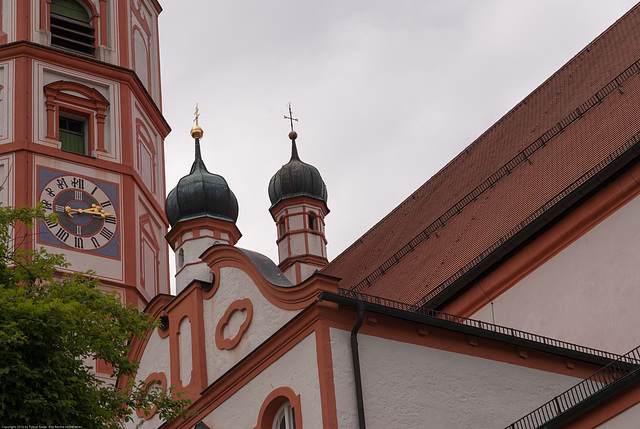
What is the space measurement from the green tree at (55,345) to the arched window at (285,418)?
138cm

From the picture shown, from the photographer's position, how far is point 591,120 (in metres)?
20.2

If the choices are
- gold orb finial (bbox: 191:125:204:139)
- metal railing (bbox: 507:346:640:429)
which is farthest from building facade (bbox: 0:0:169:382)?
metal railing (bbox: 507:346:640:429)

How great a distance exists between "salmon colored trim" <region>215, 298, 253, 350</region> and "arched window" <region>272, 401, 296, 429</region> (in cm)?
143

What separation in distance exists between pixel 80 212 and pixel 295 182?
7.88 meters

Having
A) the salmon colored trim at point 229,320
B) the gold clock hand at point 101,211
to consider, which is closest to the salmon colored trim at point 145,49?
the gold clock hand at point 101,211

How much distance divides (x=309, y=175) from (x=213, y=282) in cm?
1795

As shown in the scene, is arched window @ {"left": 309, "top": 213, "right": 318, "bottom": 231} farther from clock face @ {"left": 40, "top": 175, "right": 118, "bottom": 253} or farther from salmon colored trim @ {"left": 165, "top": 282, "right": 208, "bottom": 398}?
salmon colored trim @ {"left": 165, "top": 282, "right": 208, "bottom": 398}

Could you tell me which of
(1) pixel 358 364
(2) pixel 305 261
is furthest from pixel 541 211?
(2) pixel 305 261

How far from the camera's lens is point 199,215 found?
2367 centimetres

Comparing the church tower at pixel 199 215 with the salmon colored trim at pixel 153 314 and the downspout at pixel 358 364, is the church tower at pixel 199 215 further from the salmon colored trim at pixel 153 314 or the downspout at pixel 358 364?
the downspout at pixel 358 364

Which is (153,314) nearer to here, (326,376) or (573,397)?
(326,376)

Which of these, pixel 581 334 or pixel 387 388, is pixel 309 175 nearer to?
pixel 581 334

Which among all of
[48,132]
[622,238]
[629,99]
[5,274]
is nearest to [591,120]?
[629,99]

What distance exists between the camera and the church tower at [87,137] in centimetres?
2869
